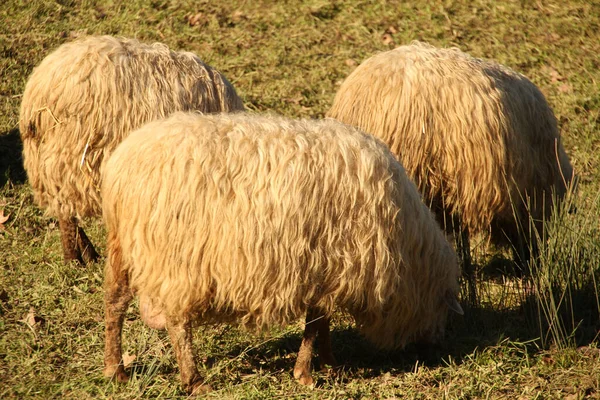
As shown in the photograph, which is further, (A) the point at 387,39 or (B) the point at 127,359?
(A) the point at 387,39

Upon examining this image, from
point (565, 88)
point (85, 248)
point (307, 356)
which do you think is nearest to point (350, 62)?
point (565, 88)

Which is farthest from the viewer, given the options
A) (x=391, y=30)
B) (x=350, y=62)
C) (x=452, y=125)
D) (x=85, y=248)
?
(x=391, y=30)

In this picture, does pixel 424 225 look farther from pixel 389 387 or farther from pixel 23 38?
pixel 23 38

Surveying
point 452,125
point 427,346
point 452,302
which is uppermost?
point 452,125

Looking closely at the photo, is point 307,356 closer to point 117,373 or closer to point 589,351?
point 117,373

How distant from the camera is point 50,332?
440 centimetres

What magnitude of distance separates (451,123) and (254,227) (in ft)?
6.50

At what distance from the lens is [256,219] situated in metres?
3.44

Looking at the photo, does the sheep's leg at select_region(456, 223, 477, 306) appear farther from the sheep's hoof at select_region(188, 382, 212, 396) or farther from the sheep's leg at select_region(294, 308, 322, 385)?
the sheep's hoof at select_region(188, 382, 212, 396)

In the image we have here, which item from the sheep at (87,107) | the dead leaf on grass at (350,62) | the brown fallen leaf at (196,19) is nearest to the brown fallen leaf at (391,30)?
the dead leaf on grass at (350,62)

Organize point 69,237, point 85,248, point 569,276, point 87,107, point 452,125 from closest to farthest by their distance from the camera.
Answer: point 569,276 → point 87,107 → point 452,125 → point 69,237 → point 85,248

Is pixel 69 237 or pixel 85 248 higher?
pixel 69 237

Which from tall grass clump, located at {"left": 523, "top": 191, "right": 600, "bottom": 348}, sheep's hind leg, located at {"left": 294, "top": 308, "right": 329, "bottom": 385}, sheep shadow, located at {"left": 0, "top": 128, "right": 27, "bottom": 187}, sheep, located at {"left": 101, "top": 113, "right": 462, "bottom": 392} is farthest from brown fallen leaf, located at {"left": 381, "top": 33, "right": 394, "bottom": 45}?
sheep's hind leg, located at {"left": 294, "top": 308, "right": 329, "bottom": 385}

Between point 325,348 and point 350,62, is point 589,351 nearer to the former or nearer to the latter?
point 325,348
